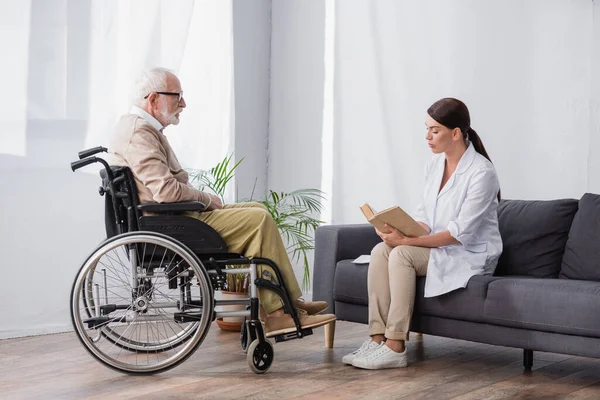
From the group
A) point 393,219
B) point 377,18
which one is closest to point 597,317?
point 393,219

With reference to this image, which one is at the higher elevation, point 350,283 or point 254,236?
point 254,236

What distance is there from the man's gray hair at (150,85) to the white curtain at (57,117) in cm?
111

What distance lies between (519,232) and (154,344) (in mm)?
1591

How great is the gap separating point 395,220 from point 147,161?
0.97 meters

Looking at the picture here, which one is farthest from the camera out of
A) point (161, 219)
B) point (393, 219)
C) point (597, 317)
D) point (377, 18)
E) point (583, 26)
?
point (377, 18)

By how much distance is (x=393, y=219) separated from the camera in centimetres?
321

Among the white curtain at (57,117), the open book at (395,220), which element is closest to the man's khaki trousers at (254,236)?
the open book at (395,220)

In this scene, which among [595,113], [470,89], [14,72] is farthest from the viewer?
[470,89]

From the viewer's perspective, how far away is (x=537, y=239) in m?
3.48

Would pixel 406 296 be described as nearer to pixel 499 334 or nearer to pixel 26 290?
pixel 499 334

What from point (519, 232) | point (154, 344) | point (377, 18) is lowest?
point (154, 344)

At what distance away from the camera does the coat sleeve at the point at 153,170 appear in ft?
9.81

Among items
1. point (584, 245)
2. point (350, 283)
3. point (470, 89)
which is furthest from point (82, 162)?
point (470, 89)

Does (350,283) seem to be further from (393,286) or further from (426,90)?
(426,90)
